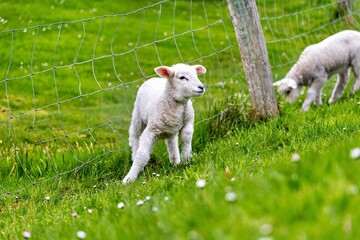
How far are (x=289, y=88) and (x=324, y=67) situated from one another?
0.55 m

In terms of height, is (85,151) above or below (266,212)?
below

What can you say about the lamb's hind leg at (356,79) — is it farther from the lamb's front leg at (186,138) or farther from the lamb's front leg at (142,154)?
the lamb's front leg at (142,154)

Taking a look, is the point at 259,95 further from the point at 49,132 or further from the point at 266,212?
the point at 266,212

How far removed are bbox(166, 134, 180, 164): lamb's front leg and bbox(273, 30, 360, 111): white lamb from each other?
9.83 ft

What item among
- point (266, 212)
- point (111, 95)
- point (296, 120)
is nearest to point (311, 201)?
point (266, 212)

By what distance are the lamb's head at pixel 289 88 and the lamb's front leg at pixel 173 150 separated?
2997 mm

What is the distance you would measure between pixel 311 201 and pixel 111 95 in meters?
8.96

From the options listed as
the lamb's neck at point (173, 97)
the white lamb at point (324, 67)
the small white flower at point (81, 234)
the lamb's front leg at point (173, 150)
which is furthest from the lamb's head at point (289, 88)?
the small white flower at point (81, 234)

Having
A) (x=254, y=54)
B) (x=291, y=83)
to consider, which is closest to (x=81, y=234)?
(x=254, y=54)

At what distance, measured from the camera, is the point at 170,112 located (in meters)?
5.63

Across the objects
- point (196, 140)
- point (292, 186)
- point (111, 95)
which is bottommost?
point (111, 95)

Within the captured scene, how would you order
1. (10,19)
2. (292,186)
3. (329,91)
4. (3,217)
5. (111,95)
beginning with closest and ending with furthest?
(292,186) → (3,217) → (329,91) → (111,95) → (10,19)

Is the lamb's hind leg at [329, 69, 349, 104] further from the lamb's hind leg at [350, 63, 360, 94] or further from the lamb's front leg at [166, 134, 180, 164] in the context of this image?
the lamb's front leg at [166, 134, 180, 164]

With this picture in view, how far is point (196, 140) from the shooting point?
262 inches
